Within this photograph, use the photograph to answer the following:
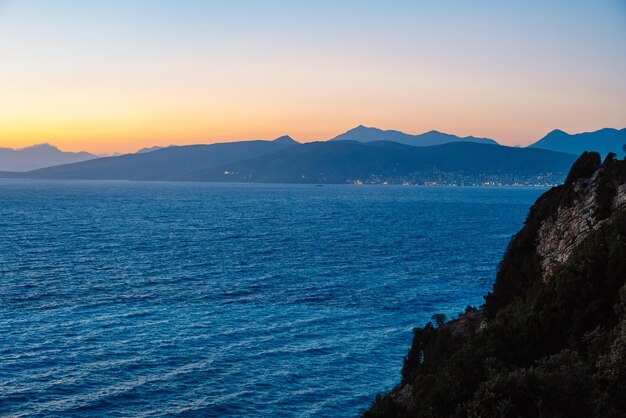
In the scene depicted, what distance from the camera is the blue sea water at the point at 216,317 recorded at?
3403 centimetres

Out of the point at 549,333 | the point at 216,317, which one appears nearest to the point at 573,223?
the point at 549,333

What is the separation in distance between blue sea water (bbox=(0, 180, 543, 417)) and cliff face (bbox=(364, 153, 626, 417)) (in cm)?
749

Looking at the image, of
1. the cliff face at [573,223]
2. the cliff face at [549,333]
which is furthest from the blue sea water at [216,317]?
the cliff face at [573,223]

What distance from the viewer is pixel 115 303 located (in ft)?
175

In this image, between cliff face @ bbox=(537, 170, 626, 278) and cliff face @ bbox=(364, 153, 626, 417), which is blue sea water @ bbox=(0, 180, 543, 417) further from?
cliff face @ bbox=(537, 170, 626, 278)

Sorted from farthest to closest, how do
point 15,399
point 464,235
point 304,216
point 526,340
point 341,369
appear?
1. point 304,216
2. point 464,235
3. point 341,369
4. point 15,399
5. point 526,340

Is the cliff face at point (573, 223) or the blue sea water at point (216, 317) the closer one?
the cliff face at point (573, 223)

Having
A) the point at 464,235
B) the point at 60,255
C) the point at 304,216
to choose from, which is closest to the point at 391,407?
the point at 60,255

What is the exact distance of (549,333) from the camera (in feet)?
74.6

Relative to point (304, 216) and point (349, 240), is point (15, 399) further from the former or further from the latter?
point (304, 216)

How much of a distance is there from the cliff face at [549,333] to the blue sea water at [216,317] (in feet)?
24.6

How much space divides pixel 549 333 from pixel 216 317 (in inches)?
1273

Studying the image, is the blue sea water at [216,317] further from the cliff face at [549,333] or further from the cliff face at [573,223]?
the cliff face at [573,223]

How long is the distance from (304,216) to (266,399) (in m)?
125
